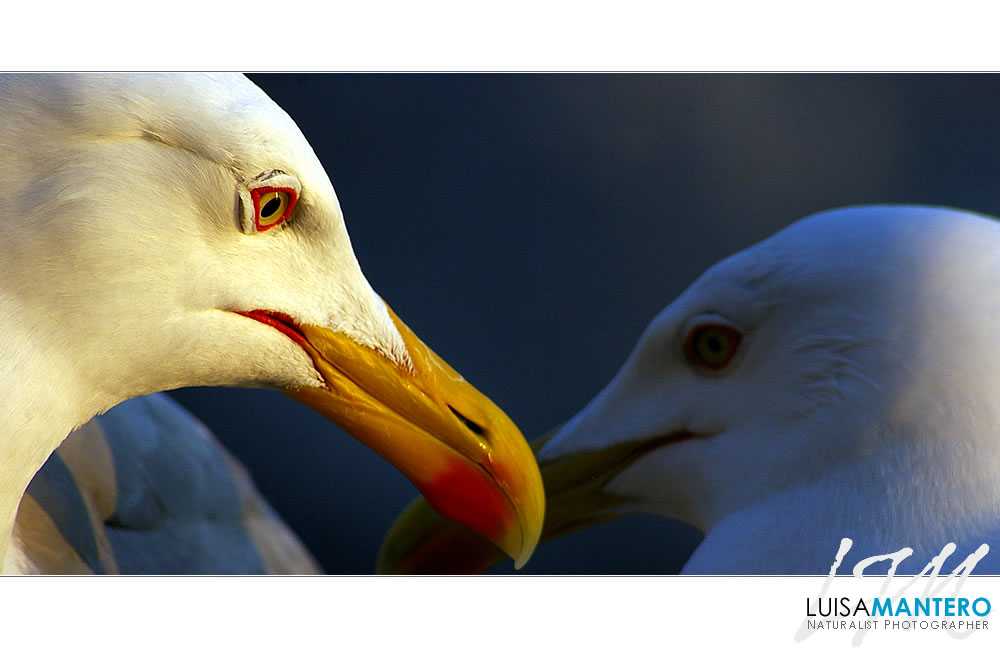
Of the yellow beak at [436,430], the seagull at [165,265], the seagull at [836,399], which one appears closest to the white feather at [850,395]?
the seagull at [836,399]

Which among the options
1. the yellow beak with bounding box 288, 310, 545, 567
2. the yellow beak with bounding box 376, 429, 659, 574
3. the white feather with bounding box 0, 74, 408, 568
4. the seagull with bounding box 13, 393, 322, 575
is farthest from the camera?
the yellow beak with bounding box 376, 429, 659, 574

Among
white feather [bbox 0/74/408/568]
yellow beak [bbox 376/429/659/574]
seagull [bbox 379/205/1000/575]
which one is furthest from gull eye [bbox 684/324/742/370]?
white feather [bbox 0/74/408/568]

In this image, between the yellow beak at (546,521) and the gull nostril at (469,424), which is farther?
the yellow beak at (546,521)

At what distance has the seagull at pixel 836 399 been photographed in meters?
1.20

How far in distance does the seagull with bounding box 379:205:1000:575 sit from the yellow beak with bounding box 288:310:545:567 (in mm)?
238

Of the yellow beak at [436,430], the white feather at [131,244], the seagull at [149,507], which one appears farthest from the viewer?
the seagull at [149,507]

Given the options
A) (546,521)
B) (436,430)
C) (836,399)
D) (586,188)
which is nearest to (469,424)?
(436,430)

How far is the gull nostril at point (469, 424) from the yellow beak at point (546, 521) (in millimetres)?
263

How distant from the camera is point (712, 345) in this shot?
4.48 feet

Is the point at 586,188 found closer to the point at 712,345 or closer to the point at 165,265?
the point at 712,345

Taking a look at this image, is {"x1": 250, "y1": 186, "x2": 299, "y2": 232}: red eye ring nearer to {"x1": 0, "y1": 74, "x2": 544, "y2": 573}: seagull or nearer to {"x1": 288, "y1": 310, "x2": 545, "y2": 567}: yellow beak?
{"x1": 0, "y1": 74, "x2": 544, "y2": 573}: seagull

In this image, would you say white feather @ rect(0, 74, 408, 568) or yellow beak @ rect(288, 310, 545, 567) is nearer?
white feather @ rect(0, 74, 408, 568)

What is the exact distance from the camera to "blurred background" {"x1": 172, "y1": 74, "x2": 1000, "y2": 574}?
5.00ft

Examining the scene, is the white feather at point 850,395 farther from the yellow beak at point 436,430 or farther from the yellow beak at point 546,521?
the yellow beak at point 436,430
